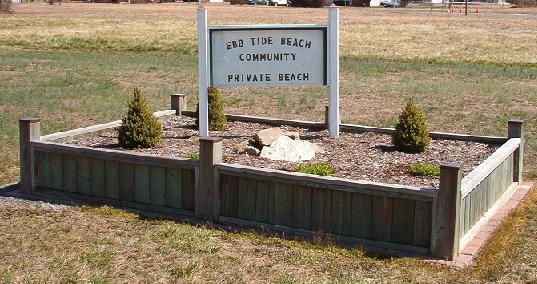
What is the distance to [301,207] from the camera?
27.5 feet

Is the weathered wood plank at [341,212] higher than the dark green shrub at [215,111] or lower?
lower

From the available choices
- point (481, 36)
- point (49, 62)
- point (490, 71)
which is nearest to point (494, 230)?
point (490, 71)

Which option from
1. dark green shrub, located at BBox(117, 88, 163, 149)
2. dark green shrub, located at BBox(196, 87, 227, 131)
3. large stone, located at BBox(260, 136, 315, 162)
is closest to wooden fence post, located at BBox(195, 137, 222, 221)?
large stone, located at BBox(260, 136, 315, 162)

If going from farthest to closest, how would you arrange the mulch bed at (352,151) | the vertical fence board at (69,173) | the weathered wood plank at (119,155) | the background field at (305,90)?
the vertical fence board at (69,173)
the mulch bed at (352,151)
the weathered wood plank at (119,155)
the background field at (305,90)

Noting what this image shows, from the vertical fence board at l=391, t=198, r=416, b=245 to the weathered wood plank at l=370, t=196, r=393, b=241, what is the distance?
0.05 metres

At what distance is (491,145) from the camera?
1131cm

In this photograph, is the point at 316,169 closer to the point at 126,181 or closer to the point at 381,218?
the point at 381,218

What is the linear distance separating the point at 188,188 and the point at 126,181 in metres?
0.86

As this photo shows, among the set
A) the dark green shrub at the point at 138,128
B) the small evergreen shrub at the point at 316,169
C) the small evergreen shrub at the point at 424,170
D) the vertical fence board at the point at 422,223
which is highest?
the dark green shrub at the point at 138,128

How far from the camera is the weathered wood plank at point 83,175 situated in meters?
9.67

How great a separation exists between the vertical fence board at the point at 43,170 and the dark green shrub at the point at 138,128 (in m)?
1.18

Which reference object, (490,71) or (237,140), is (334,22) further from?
(490,71)

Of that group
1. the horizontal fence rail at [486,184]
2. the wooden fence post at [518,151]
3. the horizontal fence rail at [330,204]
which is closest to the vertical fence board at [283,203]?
the horizontal fence rail at [330,204]

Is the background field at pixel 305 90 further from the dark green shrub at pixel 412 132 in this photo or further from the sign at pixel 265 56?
the sign at pixel 265 56
